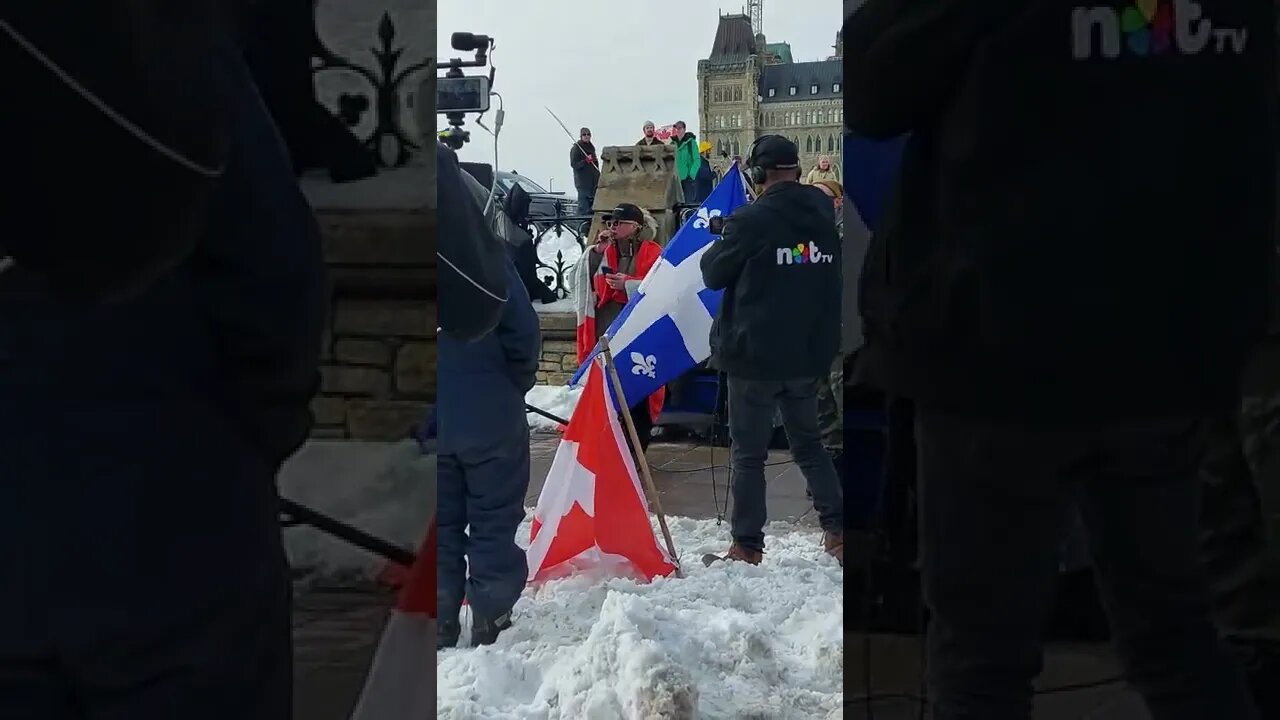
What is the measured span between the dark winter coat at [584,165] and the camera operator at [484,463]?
6.07m

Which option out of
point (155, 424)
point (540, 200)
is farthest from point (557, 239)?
point (155, 424)

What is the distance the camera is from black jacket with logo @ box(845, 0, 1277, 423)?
4.34 feet

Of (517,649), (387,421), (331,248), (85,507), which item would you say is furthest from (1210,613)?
(517,649)

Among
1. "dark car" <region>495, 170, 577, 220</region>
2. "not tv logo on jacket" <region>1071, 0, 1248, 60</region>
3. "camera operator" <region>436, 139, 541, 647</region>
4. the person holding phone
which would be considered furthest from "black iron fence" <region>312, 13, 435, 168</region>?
"dark car" <region>495, 170, 577, 220</region>

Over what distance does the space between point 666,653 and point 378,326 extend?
204 cm

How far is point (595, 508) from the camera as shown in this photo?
425 centimetres

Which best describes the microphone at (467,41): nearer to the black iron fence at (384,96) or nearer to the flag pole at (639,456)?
the black iron fence at (384,96)

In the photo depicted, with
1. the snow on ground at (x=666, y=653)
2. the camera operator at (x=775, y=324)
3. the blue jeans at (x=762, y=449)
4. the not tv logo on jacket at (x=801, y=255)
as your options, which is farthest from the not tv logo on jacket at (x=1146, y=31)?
the blue jeans at (x=762, y=449)

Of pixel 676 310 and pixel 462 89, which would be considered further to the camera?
pixel 676 310

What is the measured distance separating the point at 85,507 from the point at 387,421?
0.38 meters

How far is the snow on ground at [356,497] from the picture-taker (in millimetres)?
1375

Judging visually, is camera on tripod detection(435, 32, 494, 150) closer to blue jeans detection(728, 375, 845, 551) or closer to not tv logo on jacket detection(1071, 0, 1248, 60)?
not tv logo on jacket detection(1071, 0, 1248, 60)

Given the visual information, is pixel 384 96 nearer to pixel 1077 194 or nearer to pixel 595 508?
pixel 1077 194

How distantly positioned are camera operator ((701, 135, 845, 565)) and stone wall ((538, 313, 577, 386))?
3490mm
